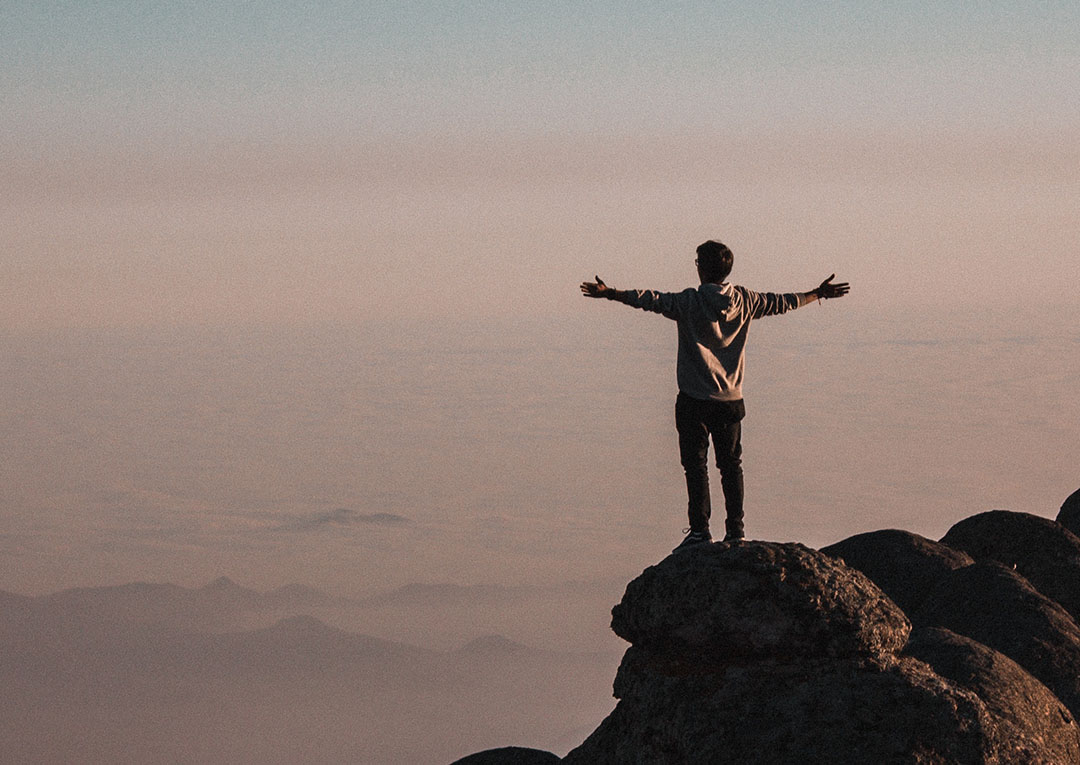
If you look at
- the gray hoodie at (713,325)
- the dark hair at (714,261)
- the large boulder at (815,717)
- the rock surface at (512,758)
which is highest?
the dark hair at (714,261)

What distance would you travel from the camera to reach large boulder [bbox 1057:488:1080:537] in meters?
26.7

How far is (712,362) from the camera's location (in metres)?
13.7

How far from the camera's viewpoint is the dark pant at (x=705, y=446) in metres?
13.8

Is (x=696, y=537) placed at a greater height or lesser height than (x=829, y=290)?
lesser

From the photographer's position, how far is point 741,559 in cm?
1102

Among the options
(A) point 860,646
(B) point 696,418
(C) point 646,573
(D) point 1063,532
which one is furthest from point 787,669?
(D) point 1063,532

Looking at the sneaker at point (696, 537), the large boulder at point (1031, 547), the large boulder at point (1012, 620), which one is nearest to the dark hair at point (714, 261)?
the sneaker at point (696, 537)

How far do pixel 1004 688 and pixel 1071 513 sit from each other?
16.4m

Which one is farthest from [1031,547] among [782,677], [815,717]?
[815,717]

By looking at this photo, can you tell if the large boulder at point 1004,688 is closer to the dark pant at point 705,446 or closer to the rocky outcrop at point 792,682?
the rocky outcrop at point 792,682

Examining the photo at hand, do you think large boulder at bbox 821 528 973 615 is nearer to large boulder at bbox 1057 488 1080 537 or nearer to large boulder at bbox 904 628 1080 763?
large boulder at bbox 904 628 1080 763

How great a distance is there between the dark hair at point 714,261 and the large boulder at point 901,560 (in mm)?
6913

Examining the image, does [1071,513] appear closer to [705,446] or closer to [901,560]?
[901,560]

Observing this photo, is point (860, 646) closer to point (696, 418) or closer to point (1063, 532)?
point (696, 418)
